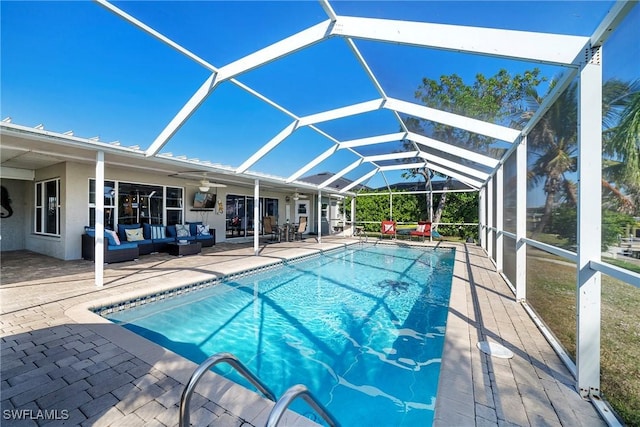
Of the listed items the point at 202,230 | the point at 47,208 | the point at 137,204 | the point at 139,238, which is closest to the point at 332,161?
the point at 202,230

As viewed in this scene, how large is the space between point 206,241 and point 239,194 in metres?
3.48

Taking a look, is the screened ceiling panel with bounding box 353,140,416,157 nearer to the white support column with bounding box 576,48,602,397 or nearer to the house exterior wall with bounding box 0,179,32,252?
the white support column with bounding box 576,48,602,397

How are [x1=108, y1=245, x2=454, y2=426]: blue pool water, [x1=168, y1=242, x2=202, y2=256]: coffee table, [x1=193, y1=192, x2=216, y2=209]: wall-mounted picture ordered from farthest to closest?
[x1=193, y1=192, x2=216, y2=209]: wall-mounted picture, [x1=168, y1=242, x2=202, y2=256]: coffee table, [x1=108, y1=245, x2=454, y2=426]: blue pool water

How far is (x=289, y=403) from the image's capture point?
4.16ft

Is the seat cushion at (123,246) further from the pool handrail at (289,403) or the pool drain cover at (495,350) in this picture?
the pool drain cover at (495,350)

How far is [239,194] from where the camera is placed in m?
13.4

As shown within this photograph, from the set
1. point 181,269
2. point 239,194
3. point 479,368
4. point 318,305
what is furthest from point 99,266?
point 239,194

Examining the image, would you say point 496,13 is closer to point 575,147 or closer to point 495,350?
point 575,147

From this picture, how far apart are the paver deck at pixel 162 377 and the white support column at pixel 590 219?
306 millimetres

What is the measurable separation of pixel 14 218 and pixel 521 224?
14.6m

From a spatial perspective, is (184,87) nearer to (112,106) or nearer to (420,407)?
(112,106)

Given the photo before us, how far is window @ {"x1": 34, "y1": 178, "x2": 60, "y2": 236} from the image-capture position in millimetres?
8090

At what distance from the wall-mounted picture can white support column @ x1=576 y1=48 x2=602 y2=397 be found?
11.4 metres

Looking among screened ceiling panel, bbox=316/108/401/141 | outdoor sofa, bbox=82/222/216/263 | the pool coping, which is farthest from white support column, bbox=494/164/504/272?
outdoor sofa, bbox=82/222/216/263
